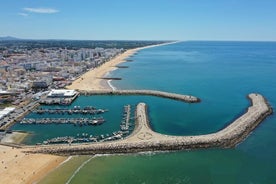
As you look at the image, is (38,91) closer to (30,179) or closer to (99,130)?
(99,130)

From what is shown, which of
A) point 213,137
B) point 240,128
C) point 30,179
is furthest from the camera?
point 240,128

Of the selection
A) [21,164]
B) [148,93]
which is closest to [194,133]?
[21,164]

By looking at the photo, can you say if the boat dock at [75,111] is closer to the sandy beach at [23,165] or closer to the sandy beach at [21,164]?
the sandy beach at [21,164]

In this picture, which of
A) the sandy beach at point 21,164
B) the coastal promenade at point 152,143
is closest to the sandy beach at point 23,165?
the sandy beach at point 21,164

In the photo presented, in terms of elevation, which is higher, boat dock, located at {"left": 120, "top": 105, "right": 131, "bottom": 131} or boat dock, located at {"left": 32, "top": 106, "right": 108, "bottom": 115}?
boat dock, located at {"left": 120, "top": 105, "right": 131, "bottom": 131}

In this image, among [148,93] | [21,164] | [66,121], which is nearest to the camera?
[21,164]

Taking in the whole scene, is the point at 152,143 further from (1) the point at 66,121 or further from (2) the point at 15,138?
(2) the point at 15,138

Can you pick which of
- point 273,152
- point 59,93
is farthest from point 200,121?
point 59,93

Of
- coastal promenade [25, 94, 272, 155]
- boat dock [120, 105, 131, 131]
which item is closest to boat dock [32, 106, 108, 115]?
boat dock [120, 105, 131, 131]

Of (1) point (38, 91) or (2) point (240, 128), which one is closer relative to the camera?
(2) point (240, 128)

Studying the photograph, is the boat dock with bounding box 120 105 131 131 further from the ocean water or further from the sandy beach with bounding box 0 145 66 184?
the sandy beach with bounding box 0 145 66 184

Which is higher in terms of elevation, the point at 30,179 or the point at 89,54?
the point at 89,54
